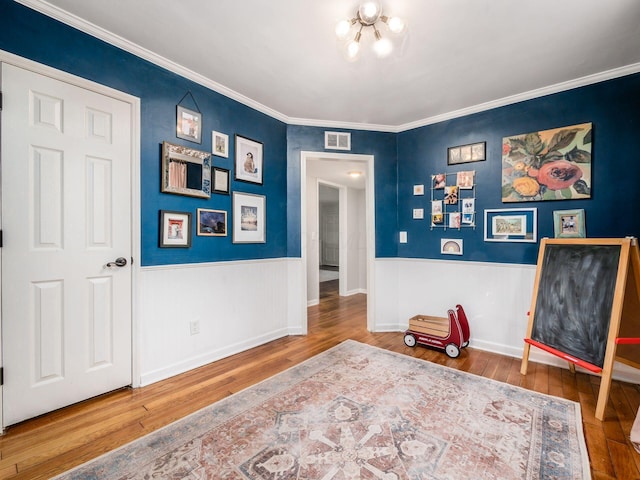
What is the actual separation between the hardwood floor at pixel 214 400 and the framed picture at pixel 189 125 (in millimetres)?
2053

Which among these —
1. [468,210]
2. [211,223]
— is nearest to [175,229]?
[211,223]

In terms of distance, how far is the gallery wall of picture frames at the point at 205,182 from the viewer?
7.88ft

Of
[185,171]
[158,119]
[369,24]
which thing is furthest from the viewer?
[185,171]

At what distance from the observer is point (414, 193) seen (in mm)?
3605

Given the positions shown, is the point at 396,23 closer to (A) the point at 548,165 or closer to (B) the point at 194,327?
(A) the point at 548,165

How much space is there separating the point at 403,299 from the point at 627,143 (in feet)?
8.29

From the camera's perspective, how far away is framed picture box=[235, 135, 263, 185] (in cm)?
293

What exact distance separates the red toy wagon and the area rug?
52cm

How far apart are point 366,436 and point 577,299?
1935 mm

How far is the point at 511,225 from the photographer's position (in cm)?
291

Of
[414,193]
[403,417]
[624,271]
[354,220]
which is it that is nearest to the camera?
[403,417]

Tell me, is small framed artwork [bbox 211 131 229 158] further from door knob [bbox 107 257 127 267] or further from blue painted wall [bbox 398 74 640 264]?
blue painted wall [bbox 398 74 640 264]

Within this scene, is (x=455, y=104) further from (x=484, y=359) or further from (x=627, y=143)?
(x=484, y=359)

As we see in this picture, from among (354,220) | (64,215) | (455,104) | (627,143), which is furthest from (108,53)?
(354,220)
